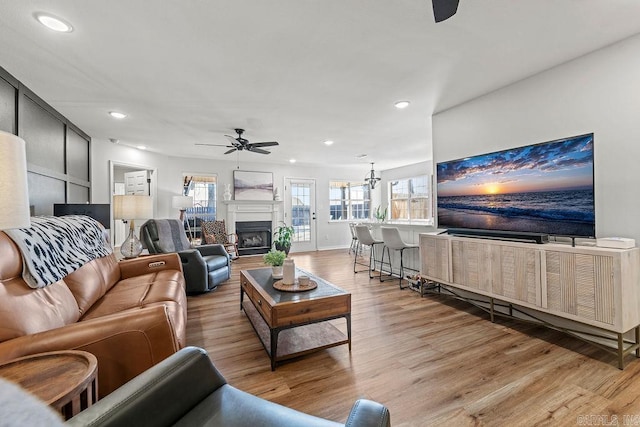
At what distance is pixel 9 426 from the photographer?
57cm

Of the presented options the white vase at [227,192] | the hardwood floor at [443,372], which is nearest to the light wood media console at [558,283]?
the hardwood floor at [443,372]

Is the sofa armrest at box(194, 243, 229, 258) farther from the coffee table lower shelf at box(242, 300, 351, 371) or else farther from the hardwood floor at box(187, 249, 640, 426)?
the coffee table lower shelf at box(242, 300, 351, 371)

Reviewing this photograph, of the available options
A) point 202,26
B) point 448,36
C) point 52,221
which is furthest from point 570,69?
point 52,221

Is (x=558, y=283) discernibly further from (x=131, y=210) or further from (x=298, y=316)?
(x=131, y=210)

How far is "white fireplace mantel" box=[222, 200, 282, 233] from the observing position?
22.6ft

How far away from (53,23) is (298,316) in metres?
2.61

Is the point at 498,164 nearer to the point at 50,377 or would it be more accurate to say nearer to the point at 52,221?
the point at 50,377

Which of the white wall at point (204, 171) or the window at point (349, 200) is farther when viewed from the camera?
the window at point (349, 200)

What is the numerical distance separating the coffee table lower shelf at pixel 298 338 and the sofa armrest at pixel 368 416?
1252 mm

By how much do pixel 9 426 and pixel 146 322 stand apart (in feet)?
2.71

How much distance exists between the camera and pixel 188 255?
376cm

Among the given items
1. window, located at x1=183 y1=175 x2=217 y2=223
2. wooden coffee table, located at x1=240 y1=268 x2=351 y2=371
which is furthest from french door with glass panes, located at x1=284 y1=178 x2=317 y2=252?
wooden coffee table, located at x1=240 y1=268 x2=351 y2=371

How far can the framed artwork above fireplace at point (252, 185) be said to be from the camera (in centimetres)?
701

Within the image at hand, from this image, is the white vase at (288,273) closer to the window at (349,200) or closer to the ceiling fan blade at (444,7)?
the ceiling fan blade at (444,7)
